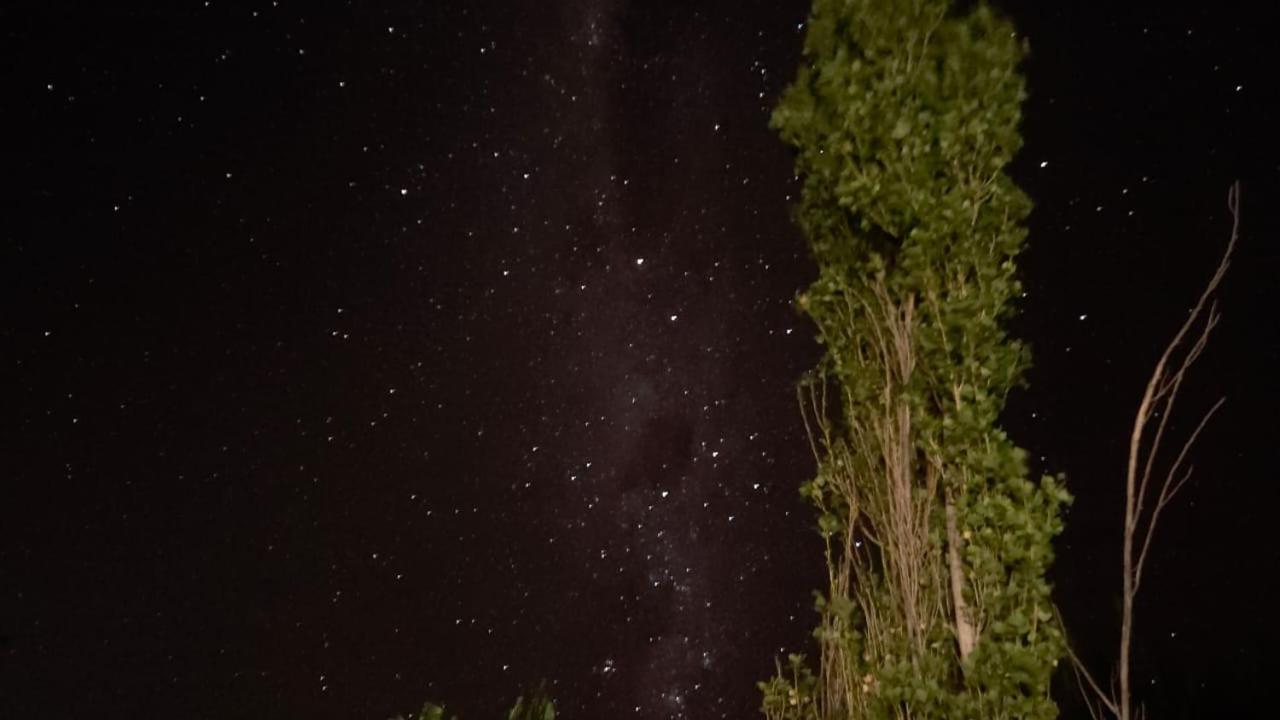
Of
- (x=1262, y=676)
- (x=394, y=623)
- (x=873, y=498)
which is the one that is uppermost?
(x=394, y=623)

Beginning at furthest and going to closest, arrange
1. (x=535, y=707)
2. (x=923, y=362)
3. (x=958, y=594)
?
1. (x=535, y=707)
2. (x=923, y=362)
3. (x=958, y=594)

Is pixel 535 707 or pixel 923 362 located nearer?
pixel 923 362

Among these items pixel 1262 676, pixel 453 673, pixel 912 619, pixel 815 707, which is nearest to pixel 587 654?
pixel 453 673

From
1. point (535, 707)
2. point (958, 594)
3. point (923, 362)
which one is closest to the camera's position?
point (958, 594)

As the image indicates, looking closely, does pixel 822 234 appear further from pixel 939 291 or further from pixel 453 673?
pixel 453 673

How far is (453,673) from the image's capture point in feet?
34.1

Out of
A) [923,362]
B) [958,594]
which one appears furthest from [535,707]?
[923,362]

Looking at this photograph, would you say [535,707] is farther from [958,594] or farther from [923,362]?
[923,362]

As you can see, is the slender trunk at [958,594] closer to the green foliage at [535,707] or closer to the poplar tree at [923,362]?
the poplar tree at [923,362]

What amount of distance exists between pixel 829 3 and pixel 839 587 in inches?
77.7

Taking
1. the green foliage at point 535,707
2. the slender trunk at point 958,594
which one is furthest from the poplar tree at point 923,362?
the green foliage at point 535,707

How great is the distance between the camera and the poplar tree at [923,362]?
3340mm

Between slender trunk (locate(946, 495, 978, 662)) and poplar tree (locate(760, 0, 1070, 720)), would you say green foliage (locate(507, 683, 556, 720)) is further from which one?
slender trunk (locate(946, 495, 978, 662))

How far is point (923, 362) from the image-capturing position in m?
3.55
